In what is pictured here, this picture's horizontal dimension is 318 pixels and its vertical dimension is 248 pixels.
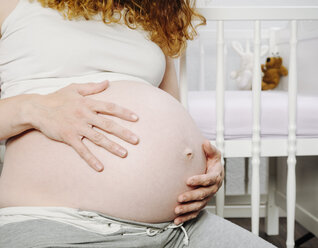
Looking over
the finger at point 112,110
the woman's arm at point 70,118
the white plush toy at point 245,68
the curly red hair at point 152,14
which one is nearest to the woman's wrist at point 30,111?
the woman's arm at point 70,118

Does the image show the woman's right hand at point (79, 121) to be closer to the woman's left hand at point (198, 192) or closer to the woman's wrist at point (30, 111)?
the woman's wrist at point (30, 111)

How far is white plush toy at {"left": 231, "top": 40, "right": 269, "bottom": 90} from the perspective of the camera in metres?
2.29

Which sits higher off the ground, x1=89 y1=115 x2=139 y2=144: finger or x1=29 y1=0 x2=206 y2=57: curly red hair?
x1=29 y1=0 x2=206 y2=57: curly red hair

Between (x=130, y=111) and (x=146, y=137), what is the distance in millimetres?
60

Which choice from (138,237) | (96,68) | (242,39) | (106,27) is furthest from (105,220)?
(242,39)

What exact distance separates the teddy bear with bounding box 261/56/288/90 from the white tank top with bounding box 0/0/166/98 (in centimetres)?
151

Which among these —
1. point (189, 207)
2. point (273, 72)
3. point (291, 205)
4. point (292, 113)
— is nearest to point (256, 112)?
point (292, 113)

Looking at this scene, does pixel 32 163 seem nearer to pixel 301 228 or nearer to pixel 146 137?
pixel 146 137

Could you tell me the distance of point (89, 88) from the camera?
81 cm

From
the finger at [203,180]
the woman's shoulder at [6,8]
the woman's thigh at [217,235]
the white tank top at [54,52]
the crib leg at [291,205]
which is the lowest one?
the crib leg at [291,205]

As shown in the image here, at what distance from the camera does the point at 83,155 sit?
2.33ft

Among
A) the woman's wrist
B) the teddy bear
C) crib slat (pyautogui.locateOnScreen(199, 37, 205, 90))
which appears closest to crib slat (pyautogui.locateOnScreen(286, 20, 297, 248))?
Answer: the woman's wrist

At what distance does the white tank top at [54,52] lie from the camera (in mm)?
861

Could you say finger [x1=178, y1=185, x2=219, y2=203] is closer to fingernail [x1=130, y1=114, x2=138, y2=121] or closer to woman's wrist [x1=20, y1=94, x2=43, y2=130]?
fingernail [x1=130, y1=114, x2=138, y2=121]
